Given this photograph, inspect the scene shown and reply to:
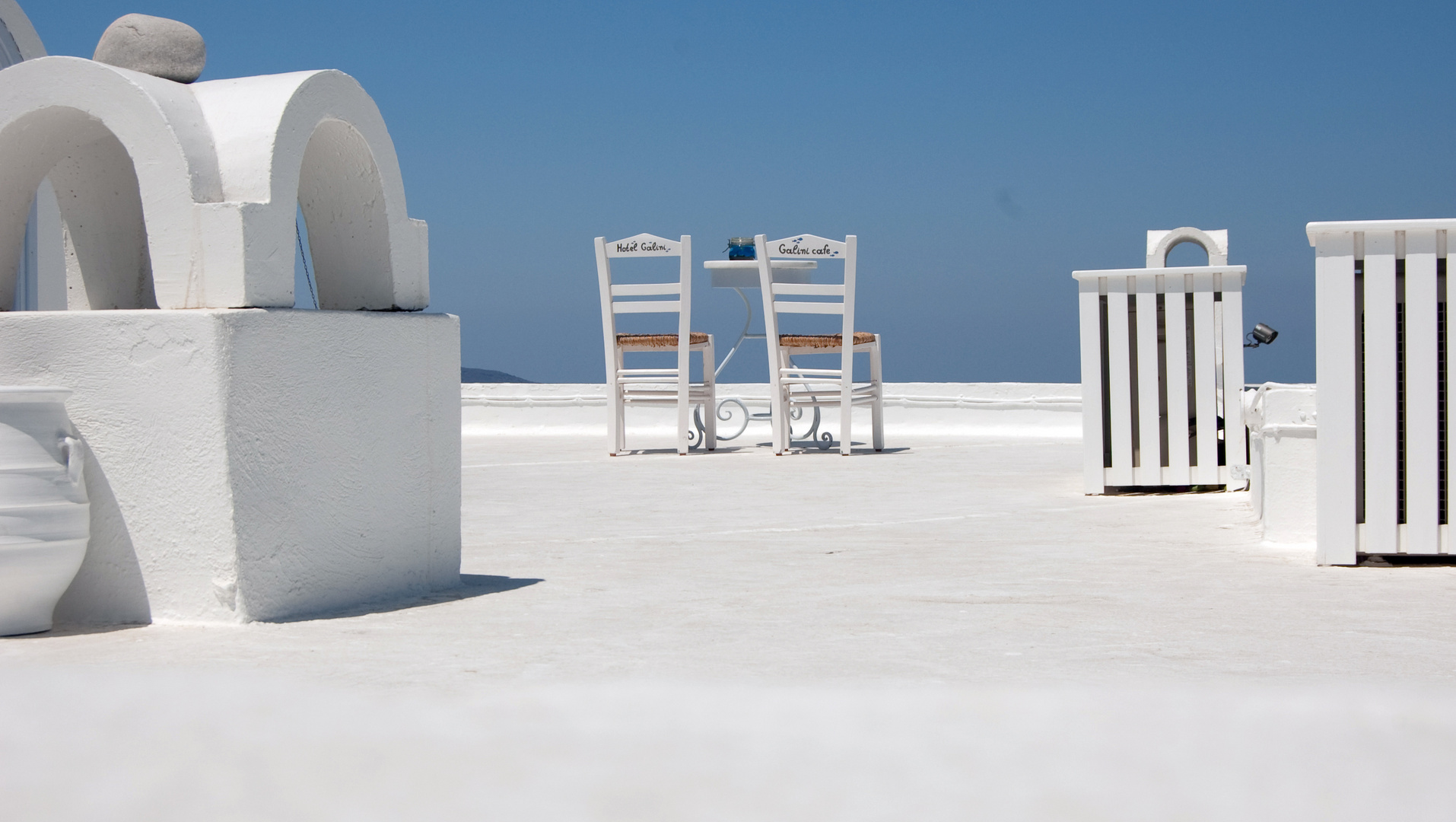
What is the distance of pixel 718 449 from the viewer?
9.52 metres

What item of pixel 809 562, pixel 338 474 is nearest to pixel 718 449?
pixel 809 562

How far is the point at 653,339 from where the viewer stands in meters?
8.80

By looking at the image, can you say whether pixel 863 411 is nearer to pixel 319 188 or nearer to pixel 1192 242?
pixel 1192 242

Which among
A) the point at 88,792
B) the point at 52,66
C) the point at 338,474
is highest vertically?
the point at 52,66

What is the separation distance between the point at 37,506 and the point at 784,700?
1795 millimetres

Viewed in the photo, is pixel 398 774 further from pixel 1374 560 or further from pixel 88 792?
pixel 1374 560

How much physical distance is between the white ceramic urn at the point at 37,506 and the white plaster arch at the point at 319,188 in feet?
1.74

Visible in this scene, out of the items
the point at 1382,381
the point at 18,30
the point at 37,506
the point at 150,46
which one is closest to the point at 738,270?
the point at 18,30

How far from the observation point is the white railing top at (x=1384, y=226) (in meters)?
3.68

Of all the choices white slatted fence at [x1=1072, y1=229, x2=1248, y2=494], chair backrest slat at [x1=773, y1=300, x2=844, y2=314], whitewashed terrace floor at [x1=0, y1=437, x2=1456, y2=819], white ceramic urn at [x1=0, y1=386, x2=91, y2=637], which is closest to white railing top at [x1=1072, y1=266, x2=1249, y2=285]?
white slatted fence at [x1=1072, y1=229, x2=1248, y2=494]

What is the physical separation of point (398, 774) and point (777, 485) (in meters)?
4.78

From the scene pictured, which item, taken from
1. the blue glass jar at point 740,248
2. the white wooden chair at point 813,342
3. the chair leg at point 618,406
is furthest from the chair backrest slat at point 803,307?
the blue glass jar at point 740,248

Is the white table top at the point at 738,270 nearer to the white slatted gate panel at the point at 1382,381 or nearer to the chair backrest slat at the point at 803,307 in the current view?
the chair backrest slat at the point at 803,307

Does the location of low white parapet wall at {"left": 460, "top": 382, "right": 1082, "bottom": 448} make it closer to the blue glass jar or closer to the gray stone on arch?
the blue glass jar
